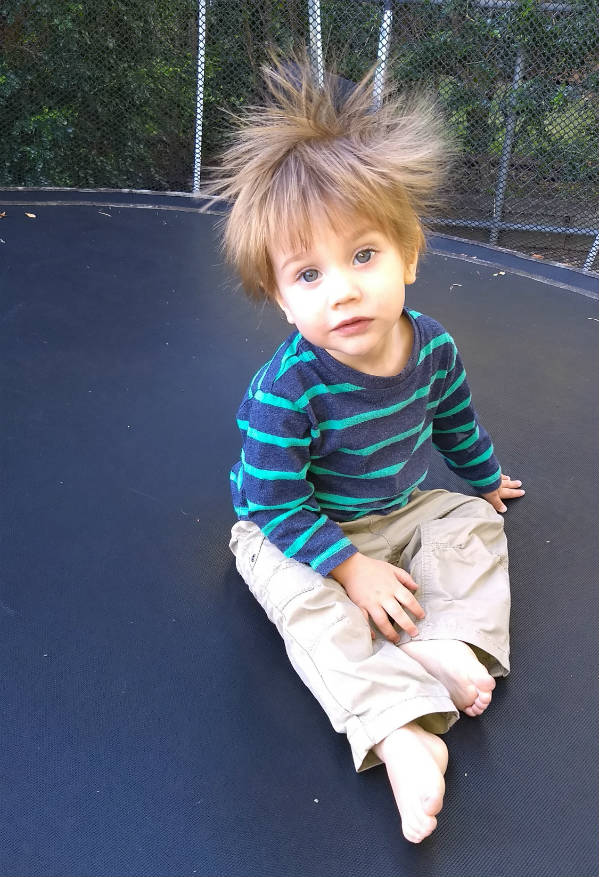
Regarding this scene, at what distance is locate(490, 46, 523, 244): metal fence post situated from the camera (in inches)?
100.0

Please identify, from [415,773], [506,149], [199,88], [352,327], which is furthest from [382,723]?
[199,88]

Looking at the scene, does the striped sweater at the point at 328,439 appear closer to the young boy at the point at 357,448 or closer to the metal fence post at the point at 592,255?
the young boy at the point at 357,448

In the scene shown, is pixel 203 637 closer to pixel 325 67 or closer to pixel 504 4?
pixel 325 67

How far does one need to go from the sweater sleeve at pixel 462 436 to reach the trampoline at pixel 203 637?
0.31 feet

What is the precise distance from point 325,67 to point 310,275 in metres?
1.85

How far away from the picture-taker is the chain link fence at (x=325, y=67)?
251 cm

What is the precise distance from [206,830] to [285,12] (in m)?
2.56

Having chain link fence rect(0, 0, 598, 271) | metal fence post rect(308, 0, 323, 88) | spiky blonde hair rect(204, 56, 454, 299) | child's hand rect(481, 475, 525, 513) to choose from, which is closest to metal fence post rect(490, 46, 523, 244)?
chain link fence rect(0, 0, 598, 271)

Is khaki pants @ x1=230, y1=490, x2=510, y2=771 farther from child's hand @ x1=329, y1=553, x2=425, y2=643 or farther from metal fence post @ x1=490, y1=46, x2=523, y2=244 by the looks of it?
metal fence post @ x1=490, y1=46, x2=523, y2=244

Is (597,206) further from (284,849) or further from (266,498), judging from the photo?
(284,849)

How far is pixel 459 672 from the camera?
0.89m

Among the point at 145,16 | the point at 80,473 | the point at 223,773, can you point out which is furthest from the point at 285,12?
the point at 223,773

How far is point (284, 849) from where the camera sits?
773 mm

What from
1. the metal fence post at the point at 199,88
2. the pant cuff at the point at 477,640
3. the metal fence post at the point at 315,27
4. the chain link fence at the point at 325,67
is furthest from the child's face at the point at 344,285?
the metal fence post at the point at 199,88
